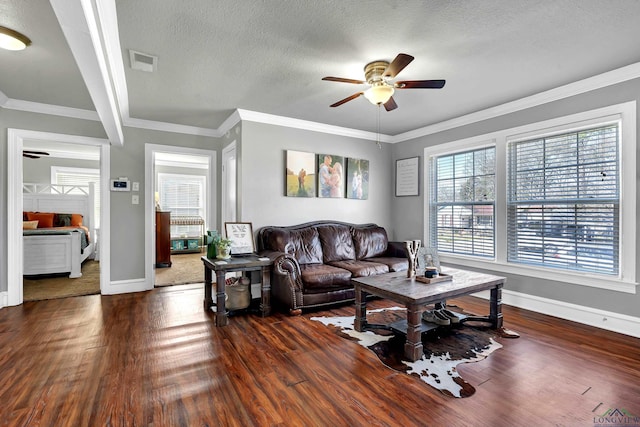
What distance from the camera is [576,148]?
127 inches

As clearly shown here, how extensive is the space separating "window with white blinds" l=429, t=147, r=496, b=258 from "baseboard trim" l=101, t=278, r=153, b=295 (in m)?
4.37

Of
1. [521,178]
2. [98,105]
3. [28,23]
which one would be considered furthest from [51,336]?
[521,178]

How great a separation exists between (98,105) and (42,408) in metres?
2.34

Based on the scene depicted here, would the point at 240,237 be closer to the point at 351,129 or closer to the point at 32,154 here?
the point at 351,129

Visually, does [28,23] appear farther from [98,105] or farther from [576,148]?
[576,148]

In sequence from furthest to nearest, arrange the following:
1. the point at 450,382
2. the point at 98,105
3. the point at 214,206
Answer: the point at 214,206 < the point at 98,105 < the point at 450,382

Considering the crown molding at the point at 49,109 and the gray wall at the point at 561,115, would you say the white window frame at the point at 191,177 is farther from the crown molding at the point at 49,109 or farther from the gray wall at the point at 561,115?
the gray wall at the point at 561,115

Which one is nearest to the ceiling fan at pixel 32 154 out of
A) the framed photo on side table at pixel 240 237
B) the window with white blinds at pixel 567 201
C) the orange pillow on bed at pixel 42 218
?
the orange pillow on bed at pixel 42 218

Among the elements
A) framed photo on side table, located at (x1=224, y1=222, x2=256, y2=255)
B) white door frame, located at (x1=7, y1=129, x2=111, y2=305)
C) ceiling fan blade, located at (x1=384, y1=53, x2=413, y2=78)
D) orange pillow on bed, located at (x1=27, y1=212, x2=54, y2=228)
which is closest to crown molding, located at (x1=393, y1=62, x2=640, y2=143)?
ceiling fan blade, located at (x1=384, y1=53, x2=413, y2=78)

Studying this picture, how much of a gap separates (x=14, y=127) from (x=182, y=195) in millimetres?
4948

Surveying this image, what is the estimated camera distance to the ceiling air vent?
8.46ft

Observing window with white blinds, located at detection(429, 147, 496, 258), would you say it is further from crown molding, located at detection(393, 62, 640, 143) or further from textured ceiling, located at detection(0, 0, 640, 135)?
textured ceiling, located at detection(0, 0, 640, 135)

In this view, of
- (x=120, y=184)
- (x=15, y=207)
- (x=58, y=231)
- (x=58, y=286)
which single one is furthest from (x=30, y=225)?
(x=120, y=184)

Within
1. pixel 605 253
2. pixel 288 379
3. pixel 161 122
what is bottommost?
pixel 288 379
